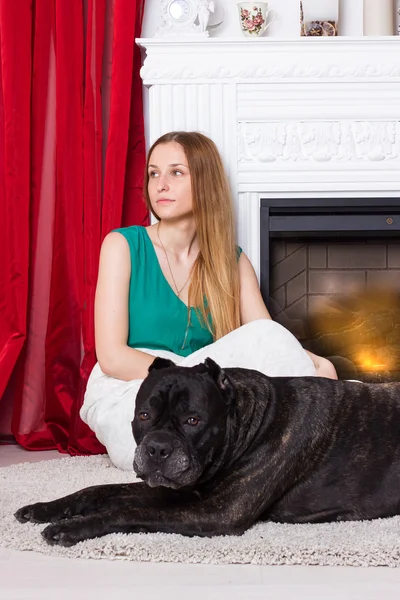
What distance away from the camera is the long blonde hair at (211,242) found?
2.73 meters

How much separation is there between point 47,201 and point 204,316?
89 cm

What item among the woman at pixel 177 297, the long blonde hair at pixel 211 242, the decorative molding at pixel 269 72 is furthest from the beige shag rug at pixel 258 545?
the decorative molding at pixel 269 72

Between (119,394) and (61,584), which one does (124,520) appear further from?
(119,394)

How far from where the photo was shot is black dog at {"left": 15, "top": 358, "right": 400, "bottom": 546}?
5.85 ft

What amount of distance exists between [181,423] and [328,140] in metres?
1.52

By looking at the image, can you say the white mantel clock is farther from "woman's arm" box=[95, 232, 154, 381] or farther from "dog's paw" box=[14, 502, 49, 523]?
"dog's paw" box=[14, 502, 49, 523]

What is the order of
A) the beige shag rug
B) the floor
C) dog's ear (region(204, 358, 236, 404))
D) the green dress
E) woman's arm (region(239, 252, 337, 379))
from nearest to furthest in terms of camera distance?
the floor → the beige shag rug → dog's ear (region(204, 358, 236, 404)) → the green dress → woman's arm (region(239, 252, 337, 379))

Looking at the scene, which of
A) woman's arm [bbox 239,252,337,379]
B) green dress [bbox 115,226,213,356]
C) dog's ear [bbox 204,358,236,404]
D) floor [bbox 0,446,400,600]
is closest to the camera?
floor [bbox 0,446,400,600]

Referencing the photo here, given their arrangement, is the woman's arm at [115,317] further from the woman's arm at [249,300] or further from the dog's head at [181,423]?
the dog's head at [181,423]

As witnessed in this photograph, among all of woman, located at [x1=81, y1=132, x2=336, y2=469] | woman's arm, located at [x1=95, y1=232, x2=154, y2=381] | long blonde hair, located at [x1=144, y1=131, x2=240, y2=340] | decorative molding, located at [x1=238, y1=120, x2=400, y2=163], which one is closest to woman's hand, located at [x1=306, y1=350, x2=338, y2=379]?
woman, located at [x1=81, y1=132, x2=336, y2=469]

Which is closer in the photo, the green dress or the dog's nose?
the dog's nose

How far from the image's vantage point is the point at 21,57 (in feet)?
10.0

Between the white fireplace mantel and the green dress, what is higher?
the white fireplace mantel

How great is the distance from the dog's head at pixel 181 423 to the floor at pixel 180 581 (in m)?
0.19
